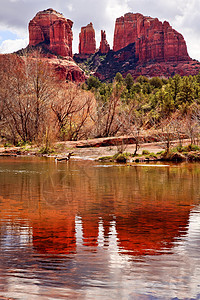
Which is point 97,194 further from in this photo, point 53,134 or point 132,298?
point 53,134

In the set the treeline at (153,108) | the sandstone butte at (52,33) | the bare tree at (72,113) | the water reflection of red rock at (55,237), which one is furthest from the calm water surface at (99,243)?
the sandstone butte at (52,33)

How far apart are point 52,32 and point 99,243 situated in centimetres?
15772

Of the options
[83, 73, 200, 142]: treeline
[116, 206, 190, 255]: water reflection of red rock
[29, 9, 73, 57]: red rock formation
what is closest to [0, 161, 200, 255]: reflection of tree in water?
[116, 206, 190, 255]: water reflection of red rock

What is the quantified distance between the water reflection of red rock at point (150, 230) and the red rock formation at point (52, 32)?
147346mm

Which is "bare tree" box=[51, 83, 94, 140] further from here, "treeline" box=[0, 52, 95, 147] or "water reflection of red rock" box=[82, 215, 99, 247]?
"water reflection of red rock" box=[82, 215, 99, 247]

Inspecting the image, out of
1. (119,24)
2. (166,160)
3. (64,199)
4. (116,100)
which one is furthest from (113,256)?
(119,24)

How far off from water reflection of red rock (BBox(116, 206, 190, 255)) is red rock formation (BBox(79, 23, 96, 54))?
617 feet

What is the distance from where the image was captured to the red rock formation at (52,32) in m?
150

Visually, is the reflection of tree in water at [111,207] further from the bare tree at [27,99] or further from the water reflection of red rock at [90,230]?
the bare tree at [27,99]

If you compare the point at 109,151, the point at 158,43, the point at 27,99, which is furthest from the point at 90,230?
the point at 158,43

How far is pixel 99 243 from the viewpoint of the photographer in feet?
17.3

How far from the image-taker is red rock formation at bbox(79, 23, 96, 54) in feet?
612

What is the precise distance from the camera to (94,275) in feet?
13.2

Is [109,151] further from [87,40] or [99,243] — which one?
[87,40]
